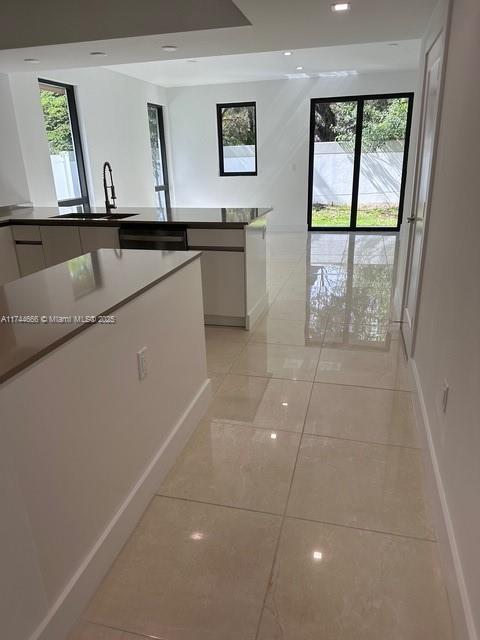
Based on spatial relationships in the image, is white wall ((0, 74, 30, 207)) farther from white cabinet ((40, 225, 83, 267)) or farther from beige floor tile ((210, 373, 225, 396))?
beige floor tile ((210, 373, 225, 396))

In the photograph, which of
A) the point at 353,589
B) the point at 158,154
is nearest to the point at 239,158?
the point at 158,154

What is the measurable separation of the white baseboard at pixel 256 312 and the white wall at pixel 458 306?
1.61 meters

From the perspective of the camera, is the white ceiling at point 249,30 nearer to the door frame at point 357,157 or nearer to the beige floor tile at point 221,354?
the beige floor tile at point 221,354

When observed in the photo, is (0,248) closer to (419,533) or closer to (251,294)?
(251,294)

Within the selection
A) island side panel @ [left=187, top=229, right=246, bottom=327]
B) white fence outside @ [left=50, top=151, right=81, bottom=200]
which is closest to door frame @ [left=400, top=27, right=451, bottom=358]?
island side panel @ [left=187, top=229, right=246, bottom=327]

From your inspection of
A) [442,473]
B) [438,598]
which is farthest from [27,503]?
[442,473]

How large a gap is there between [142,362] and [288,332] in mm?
2091

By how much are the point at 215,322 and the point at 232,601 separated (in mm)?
2625

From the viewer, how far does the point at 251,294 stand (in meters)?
3.84

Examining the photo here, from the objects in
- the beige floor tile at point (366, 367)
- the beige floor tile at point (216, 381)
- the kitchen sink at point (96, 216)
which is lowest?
the beige floor tile at point (366, 367)

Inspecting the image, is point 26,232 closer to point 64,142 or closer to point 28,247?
point 28,247

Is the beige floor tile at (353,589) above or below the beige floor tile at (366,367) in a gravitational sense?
below

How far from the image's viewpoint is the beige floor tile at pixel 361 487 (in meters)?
1.79

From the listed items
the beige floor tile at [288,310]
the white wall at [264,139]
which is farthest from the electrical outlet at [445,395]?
the white wall at [264,139]
